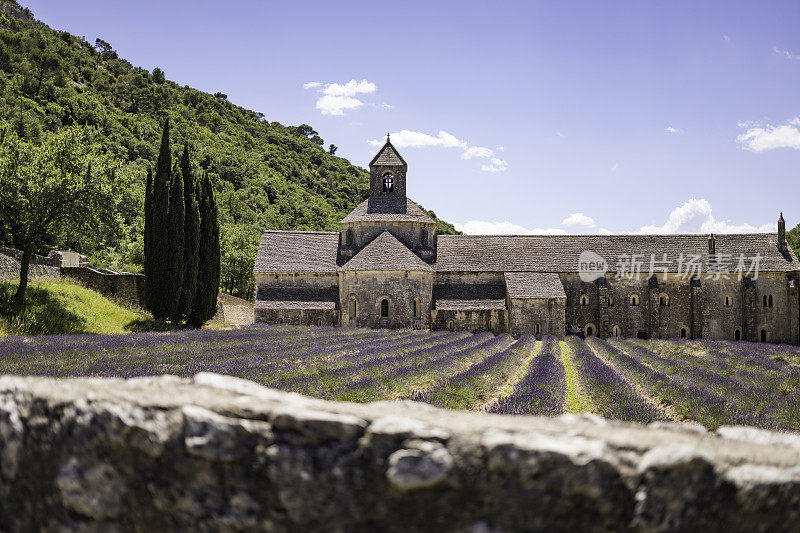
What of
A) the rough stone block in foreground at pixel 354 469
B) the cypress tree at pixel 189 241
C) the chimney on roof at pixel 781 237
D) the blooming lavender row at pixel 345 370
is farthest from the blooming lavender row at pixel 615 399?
the chimney on roof at pixel 781 237

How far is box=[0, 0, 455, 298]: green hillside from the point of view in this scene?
5500cm

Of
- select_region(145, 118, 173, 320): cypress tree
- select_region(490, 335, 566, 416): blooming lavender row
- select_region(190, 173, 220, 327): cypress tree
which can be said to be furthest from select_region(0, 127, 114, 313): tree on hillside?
select_region(490, 335, 566, 416): blooming lavender row

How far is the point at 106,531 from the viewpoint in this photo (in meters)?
3.18

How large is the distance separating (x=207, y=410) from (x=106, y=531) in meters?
0.88

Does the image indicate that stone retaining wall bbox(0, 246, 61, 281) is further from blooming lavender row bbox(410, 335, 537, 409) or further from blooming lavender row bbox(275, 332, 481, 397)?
blooming lavender row bbox(410, 335, 537, 409)

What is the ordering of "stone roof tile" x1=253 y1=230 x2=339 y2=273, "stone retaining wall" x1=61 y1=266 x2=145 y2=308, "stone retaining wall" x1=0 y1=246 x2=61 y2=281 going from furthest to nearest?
1. "stone roof tile" x1=253 y1=230 x2=339 y2=273
2. "stone retaining wall" x1=61 y1=266 x2=145 y2=308
3. "stone retaining wall" x1=0 y1=246 x2=61 y2=281

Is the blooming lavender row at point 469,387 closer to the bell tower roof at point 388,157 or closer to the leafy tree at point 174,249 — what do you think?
the leafy tree at point 174,249

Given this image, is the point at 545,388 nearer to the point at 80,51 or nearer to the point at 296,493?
the point at 296,493

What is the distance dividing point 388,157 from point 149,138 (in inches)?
1895

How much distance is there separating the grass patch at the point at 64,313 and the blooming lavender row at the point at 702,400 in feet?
58.8

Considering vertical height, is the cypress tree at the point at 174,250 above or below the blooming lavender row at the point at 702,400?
above

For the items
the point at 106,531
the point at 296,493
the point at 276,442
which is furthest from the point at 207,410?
the point at 106,531

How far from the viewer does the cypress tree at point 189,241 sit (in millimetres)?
29656

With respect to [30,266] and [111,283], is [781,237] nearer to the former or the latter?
[111,283]
